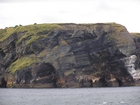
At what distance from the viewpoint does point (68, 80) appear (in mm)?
180250

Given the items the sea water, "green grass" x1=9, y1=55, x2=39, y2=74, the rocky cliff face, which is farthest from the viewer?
"green grass" x1=9, y1=55, x2=39, y2=74

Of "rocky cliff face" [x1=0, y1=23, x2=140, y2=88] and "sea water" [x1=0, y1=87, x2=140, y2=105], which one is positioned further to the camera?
"rocky cliff face" [x1=0, y1=23, x2=140, y2=88]

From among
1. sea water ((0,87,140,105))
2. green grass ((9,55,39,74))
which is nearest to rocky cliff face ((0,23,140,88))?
green grass ((9,55,39,74))

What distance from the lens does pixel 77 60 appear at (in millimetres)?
186250

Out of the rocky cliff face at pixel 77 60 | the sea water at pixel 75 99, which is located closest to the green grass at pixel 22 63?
the rocky cliff face at pixel 77 60

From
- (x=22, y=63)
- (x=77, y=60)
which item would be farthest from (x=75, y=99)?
(x=22, y=63)

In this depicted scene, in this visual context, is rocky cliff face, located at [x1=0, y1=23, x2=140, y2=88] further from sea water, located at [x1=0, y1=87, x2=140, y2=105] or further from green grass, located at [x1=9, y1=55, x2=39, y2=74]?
sea water, located at [x1=0, y1=87, x2=140, y2=105]

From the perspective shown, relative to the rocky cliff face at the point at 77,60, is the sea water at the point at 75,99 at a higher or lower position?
lower

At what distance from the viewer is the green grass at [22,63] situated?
188 m

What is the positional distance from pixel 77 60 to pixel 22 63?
2816cm

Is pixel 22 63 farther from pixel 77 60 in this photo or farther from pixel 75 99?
pixel 75 99

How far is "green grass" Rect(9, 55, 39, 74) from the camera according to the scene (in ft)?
615

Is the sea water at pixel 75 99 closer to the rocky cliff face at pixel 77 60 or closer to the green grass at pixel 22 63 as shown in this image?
the rocky cliff face at pixel 77 60

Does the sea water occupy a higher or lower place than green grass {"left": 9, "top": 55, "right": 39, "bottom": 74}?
lower
